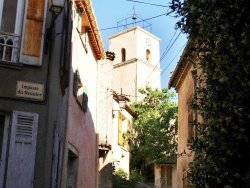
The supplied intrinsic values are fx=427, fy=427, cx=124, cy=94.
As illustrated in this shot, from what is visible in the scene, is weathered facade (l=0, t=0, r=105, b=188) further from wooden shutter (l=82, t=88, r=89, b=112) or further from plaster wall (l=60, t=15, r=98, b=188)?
wooden shutter (l=82, t=88, r=89, b=112)

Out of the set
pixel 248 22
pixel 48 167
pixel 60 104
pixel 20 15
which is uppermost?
pixel 20 15

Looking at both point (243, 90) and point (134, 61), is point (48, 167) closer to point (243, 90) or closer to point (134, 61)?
point (243, 90)

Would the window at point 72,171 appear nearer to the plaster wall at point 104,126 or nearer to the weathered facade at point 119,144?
the plaster wall at point 104,126

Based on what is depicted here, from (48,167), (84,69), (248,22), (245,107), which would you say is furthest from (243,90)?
(84,69)

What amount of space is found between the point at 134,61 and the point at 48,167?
136 feet

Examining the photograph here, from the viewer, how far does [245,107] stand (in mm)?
6668

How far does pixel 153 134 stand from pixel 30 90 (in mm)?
26924

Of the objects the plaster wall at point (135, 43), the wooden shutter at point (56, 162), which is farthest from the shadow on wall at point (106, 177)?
the plaster wall at point (135, 43)

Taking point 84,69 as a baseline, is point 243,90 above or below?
below

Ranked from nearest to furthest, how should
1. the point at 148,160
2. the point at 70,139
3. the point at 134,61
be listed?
the point at 70,139 < the point at 148,160 < the point at 134,61

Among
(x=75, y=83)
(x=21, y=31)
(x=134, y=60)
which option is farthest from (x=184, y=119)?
(x=134, y=60)

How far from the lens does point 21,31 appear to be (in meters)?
8.56

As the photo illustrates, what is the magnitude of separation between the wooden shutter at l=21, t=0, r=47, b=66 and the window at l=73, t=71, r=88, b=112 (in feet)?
11.6

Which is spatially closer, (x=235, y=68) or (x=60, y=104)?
(x=235, y=68)
